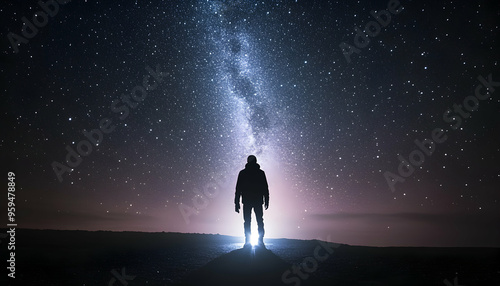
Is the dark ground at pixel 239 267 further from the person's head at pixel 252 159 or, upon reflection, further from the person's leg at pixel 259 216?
the person's head at pixel 252 159

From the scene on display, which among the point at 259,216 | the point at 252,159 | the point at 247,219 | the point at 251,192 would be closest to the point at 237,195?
the point at 251,192

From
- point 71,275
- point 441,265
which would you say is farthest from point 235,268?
point 441,265

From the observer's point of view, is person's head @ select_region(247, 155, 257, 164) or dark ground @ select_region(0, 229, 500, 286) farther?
person's head @ select_region(247, 155, 257, 164)

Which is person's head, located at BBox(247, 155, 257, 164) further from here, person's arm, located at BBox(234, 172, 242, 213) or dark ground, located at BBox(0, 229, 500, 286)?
dark ground, located at BBox(0, 229, 500, 286)

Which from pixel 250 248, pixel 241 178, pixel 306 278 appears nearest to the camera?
pixel 306 278

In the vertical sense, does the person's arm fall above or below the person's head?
below

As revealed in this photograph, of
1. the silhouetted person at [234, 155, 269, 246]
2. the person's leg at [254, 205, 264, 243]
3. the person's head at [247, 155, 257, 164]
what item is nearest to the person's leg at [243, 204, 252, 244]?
the silhouetted person at [234, 155, 269, 246]

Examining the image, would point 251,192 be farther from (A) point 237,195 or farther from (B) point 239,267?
(B) point 239,267

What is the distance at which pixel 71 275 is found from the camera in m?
4.61

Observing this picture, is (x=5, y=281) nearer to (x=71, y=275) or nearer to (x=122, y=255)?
(x=71, y=275)

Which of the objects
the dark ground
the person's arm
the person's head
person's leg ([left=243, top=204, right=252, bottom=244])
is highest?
the person's head

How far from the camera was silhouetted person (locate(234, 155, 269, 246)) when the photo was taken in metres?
7.81

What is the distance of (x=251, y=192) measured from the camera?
783 centimetres

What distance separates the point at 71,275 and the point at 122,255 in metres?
1.82
